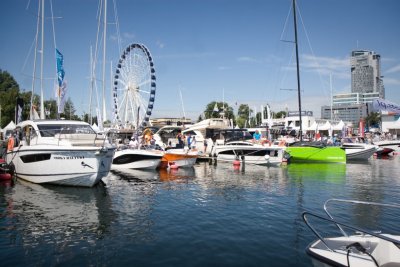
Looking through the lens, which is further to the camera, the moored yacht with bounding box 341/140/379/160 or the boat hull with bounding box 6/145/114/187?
the moored yacht with bounding box 341/140/379/160

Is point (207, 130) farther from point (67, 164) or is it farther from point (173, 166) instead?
point (67, 164)

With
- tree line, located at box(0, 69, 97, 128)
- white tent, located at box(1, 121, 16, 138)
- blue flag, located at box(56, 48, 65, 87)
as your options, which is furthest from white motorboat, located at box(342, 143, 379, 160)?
tree line, located at box(0, 69, 97, 128)

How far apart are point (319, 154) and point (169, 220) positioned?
23.3 meters

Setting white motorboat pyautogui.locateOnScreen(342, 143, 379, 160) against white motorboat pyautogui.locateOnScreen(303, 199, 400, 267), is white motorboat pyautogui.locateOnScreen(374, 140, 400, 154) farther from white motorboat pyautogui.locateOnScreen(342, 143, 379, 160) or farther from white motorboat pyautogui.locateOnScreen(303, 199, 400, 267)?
white motorboat pyautogui.locateOnScreen(303, 199, 400, 267)

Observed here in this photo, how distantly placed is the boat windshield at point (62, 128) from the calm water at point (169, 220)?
2.77m

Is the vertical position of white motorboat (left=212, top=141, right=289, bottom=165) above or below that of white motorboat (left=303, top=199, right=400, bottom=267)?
above

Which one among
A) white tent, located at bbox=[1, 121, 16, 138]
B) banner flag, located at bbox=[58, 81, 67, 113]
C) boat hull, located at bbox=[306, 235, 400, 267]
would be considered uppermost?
banner flag, located at bbox=[58, 81, 67, 113]

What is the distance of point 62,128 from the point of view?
54.9 feet

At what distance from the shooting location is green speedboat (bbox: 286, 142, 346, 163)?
30.8 metres

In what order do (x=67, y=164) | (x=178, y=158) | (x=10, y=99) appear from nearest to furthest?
(x=67, y=164), (x=178, y=158), (x=10, y=99)

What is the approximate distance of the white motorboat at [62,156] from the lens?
50.5 feet

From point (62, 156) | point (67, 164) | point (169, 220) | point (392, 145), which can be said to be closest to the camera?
point (169, 220)

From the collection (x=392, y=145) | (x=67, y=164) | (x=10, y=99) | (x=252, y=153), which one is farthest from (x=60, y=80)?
(x=10, y=99)

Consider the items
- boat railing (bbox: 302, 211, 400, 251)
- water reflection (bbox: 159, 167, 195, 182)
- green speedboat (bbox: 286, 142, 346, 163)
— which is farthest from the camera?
green speedboat (bbox: 286, 142, 346, 163)
